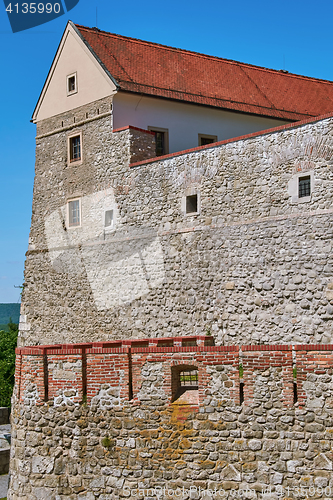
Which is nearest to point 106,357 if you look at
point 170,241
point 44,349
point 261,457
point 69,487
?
point 44,349

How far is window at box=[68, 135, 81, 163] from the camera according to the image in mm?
21112

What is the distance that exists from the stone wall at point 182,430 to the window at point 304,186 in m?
5.74

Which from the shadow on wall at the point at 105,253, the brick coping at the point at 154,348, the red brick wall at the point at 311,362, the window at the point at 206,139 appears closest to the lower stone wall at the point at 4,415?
the shadow on wall at the point at 105,253

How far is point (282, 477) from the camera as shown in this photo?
9641 mm

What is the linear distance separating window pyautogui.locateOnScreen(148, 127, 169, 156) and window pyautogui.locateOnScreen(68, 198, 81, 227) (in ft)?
9.90

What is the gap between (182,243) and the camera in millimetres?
17312

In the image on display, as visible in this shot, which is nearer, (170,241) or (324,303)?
(324,303)

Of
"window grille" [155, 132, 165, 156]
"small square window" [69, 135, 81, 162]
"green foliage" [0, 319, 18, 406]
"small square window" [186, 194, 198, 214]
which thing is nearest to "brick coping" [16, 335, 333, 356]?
"small square window" [186, 194, 198, 214]

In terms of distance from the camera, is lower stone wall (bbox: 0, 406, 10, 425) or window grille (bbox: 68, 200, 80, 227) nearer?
window grille (bbox: 68, 200, 80, 227)

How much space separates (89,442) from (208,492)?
229 centimetres

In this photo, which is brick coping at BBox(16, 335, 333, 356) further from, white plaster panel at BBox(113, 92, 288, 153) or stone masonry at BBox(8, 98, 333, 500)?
white plaster panel at BBox(113, 92, 288, 153)

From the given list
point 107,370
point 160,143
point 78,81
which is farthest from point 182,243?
point 78,81

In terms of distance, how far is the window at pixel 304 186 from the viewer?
580 inches

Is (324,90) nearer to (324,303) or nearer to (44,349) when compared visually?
(324,303)
